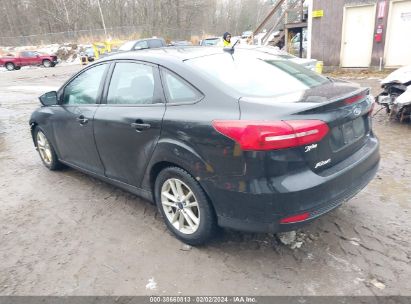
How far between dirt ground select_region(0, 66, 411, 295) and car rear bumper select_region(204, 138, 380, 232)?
0.43m

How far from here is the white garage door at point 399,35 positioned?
11.8 metres

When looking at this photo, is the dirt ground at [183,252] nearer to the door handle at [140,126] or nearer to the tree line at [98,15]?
the door handle at [140,126]

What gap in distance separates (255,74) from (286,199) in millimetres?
1213

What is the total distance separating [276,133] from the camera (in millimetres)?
2201

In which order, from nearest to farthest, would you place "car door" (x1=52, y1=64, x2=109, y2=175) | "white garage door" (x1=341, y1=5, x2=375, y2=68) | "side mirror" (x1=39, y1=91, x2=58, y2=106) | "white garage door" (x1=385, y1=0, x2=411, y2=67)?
"car door" (x1=52, y1=64, x2=109, y2=175) < "side mirror" (x1=39, y1=91, x2=58, y2=106) < "white garage door" (x1=385, y1=0, x2=411, y2=67) < "white garage door" (x1=341, y1=5, x2=375, y2=68)

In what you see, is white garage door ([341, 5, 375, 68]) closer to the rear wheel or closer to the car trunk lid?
the car trunk lid

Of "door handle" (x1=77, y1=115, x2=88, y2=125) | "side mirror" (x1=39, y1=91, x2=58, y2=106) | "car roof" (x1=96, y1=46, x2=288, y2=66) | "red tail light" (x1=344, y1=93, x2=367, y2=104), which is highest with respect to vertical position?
"car roof" (x1=96, y1=46, x2=288, y2=66)

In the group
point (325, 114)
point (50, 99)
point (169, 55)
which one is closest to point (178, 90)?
point (169, 55)

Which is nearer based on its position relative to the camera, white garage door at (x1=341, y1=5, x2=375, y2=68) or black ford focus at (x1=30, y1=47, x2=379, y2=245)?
black ford focus at (x1=30, y1=47, x2=379, y2=245)

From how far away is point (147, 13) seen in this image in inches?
1919

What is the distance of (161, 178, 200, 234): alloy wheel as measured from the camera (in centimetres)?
284

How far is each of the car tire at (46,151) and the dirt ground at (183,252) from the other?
749 mm

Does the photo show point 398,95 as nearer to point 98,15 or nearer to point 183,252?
point 183,252

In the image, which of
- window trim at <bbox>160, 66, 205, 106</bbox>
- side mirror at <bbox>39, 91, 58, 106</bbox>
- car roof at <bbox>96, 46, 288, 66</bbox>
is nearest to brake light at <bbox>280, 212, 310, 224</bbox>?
window trim at <bbox>160, 66, 205, 106</bbox>
